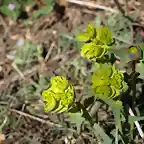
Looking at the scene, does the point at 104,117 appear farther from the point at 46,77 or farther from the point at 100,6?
the point at 100,6

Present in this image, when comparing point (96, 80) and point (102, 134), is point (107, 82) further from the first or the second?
point (102, 134)

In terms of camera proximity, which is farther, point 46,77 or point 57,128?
point 46,77

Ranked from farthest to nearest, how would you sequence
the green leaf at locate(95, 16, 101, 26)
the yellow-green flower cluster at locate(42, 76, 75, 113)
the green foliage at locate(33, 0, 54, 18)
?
1. the green foliage at locate(33, 0, 54, 18)
2. the green leaf at locate(95, 16, 101, 26)
3. the yellow-green flower cluster at locate(42, 76, 75, 113)

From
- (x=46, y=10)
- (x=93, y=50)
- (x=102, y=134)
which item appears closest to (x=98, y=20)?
(x=46, y=10)

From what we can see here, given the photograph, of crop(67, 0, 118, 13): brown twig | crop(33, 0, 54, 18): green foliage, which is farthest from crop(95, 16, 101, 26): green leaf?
crop(33, 0, 54, 18): green foliage

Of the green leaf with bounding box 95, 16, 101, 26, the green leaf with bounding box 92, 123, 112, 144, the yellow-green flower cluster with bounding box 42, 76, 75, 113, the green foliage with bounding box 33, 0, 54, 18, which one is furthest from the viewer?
the green foliage with bounding box 33, 0, 54, 18

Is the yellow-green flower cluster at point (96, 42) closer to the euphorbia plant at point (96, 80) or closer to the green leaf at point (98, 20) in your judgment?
the euphorbia plant at point (96, 80)

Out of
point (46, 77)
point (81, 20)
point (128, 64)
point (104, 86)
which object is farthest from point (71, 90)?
point (81, 20)

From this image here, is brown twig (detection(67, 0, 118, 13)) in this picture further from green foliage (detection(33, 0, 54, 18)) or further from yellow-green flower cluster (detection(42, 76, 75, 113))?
yellow-green flower cluster (detection(42, 76, 75, 113))
